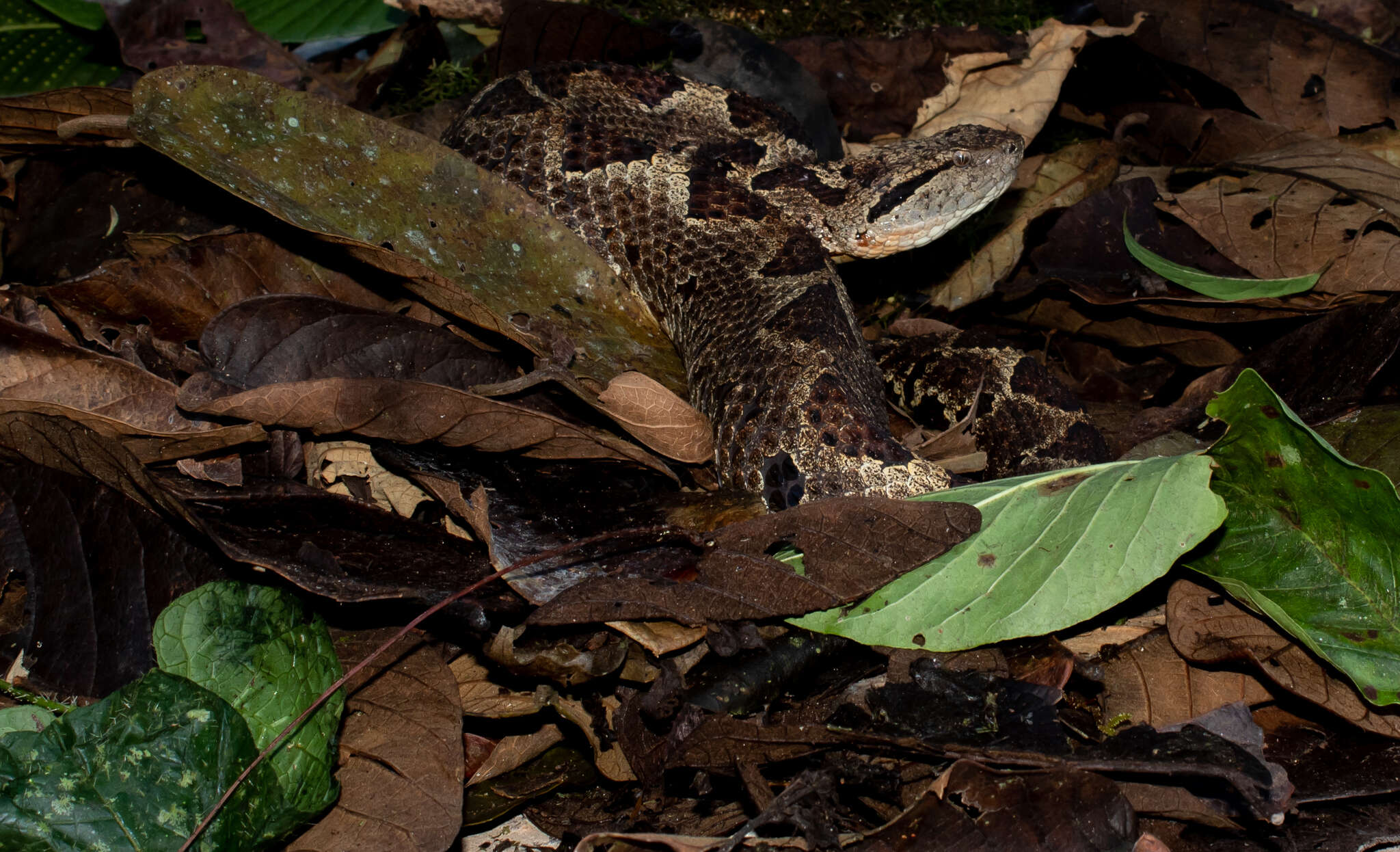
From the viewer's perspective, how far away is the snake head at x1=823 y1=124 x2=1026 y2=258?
371cm

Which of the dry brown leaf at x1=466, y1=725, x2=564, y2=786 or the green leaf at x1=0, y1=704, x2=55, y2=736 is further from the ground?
the green leaf at x1=0, y1=704, x2=55, y2=736

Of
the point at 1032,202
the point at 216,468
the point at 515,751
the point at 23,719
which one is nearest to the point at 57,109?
the point at 216,468

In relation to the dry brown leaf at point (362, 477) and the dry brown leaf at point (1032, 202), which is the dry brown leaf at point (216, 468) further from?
the dry brown leaf at point (1032, 202)

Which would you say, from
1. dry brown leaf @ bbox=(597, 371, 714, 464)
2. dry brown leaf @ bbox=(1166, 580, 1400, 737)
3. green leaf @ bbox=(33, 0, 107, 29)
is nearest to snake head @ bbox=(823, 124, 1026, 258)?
dry brown leaf @ bbox=(597, 371, 714, 464)

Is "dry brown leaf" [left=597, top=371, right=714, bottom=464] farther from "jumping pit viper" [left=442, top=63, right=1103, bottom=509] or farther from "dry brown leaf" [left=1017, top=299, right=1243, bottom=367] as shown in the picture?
"dry brown leaf" [left=1017, top=299, right=1243, bottom=367]

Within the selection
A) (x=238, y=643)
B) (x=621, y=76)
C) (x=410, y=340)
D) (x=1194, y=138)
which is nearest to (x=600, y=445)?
(x=410, y=340)

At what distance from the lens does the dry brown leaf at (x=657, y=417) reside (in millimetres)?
2809

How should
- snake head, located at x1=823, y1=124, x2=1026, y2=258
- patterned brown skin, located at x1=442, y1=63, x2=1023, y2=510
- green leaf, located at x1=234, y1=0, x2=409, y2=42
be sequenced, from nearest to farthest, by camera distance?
patterned brown skin, located at x1=442, y1=63, x2=1023, y2=510
snake head, located at x1=823, y1=124, x2=1026, y2=258
green leaf, located at x1=234, y1=0, x2=409, y2=42

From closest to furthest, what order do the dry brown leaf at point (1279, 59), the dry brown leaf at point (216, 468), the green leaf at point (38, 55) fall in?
the dry brown leaf at point (216, 468) < the green leaf at point (38, 55) < the dry brown leaf at point (1279, 59)

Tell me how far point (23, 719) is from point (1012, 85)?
4.13 m

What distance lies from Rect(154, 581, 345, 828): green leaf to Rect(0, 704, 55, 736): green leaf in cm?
25

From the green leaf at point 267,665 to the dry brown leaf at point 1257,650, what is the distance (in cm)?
200

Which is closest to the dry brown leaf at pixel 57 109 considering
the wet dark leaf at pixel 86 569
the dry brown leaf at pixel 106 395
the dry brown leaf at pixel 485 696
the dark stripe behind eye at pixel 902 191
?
the dry brown leaf at pixel 106 395

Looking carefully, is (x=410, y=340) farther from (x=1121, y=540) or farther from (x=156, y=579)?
(x=1121, y=540)
